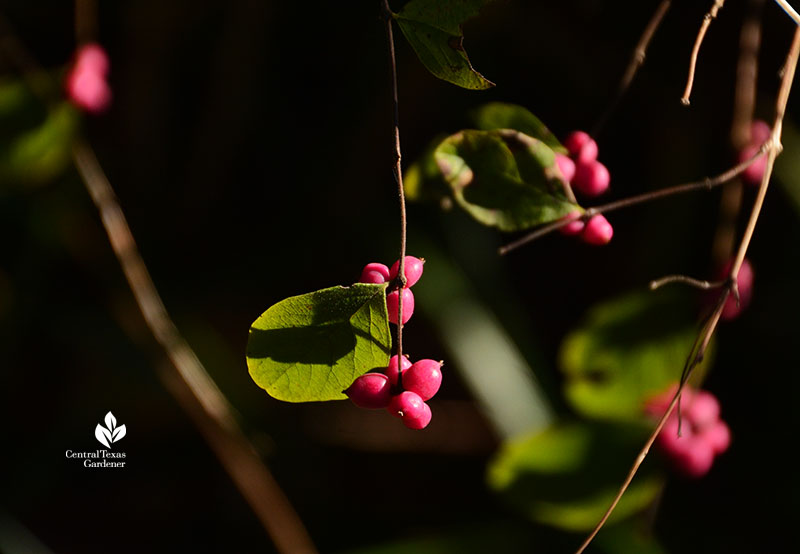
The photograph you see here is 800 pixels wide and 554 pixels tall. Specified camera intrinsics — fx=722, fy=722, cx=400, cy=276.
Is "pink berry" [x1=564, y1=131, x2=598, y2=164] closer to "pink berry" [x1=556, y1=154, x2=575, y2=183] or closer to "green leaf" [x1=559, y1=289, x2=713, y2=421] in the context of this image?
"pink berry" [x1=556, y1=154, x2=575, y2=183]

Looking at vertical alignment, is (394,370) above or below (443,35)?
below

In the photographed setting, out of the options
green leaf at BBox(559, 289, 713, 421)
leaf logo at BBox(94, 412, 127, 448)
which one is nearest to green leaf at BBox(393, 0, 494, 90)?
green leaf at BBox(559, 289, 713, 421)

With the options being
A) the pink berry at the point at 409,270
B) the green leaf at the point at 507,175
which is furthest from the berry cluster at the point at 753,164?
the pink berry at the point at 409,270

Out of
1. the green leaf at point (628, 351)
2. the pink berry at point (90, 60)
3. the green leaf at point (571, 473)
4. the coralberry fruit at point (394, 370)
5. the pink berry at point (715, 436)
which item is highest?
the pink berry at point (90, 60)

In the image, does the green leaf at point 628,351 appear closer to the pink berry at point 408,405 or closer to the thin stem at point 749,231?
the thin stem at point 749,231

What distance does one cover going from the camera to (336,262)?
55.1 inches

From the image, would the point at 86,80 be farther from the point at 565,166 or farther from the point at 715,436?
the point at 715,436

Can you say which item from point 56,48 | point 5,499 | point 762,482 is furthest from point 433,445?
point 56,48

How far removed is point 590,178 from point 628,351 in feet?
0.91

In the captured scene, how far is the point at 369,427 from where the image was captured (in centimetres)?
143

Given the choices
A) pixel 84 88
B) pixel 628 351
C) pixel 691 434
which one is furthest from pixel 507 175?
pixel 84 88

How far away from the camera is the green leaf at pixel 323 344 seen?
44 centimetres

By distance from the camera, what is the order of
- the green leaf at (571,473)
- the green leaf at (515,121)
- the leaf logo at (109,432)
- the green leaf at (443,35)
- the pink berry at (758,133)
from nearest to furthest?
the green leaf at (443,35)
the green leaf at (515,121)
the green leaf at (571,473)
the pink berry at (758,133)
the leaf logo at (109,432)

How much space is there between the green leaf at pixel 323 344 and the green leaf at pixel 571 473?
386mm
